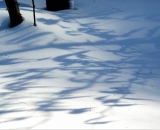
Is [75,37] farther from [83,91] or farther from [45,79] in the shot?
[83,91]

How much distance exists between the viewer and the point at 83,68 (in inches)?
267

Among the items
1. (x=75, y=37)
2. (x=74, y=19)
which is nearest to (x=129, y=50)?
(x=75, y=37)

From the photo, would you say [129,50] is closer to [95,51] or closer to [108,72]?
[95,51]

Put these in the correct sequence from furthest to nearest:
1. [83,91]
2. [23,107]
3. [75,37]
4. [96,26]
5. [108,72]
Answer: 1. [96,26]
2. [75,37]
3. [108,72]
4. [83,91]
5. [23,107]

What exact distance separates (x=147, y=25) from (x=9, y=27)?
4.16m

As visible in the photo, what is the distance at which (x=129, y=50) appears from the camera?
805 centimetres

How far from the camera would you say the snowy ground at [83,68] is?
433 centimetres

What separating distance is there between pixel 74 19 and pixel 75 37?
142 cm

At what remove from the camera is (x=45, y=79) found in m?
6.05

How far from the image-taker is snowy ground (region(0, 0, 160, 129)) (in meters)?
4.33

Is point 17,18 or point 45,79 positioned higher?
point 17,18

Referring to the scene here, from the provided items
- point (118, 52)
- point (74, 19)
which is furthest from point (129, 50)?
point (74, 19)

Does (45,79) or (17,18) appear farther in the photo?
(17,18)

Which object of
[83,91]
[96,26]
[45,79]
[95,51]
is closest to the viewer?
[83,91]
